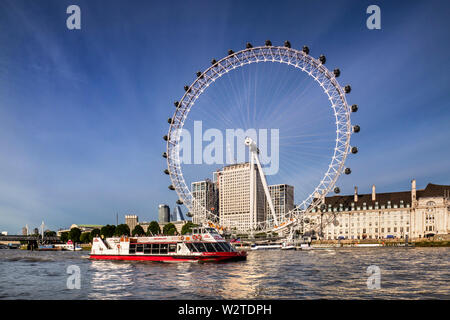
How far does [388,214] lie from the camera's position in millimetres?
144250

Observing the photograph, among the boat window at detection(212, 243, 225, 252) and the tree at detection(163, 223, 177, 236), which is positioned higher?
the boat window at detection(212, 243, 225, 252)

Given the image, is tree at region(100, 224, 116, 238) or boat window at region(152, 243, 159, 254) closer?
boat window at region(152, 243, 159, 254)

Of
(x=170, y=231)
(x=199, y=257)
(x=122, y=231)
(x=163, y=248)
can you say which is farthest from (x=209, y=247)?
(x=122, y=231)

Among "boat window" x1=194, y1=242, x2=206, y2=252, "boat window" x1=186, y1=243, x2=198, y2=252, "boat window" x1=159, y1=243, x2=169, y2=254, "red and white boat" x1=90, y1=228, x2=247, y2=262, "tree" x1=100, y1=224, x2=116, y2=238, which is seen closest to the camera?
"red and white boat" x1=90, y1=228, x2=247, y2=262

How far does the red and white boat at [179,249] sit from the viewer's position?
5338 centimetres

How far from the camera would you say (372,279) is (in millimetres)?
30969

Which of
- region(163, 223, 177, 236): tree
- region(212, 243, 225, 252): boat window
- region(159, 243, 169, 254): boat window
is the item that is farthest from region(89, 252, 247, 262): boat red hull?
region(163, 223, 177, 236): tree

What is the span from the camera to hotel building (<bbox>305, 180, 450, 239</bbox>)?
432ft

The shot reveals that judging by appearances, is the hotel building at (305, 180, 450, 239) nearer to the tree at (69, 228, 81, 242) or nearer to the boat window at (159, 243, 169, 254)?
the boat window at (159, 243, 169, 254)

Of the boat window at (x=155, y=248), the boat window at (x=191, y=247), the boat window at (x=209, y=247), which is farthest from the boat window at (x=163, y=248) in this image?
the boat window at (x=209, y=247)

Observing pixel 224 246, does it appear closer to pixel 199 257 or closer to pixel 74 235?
pixel 199 257

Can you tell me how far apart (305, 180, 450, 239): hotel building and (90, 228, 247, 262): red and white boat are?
83.3 meters
